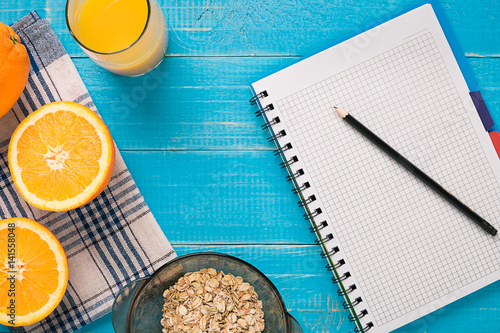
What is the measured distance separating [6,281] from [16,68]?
0.41 metres

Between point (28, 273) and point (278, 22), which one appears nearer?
point (28, 273)

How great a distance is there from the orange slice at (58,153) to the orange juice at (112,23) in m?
0.14

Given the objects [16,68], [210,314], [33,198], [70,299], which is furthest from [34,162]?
[210,314]

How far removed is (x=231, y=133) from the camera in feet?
2.86

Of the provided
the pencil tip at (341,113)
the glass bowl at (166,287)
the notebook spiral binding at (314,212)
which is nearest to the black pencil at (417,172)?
the pencil tip at (341,113)

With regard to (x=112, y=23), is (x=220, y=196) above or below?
below

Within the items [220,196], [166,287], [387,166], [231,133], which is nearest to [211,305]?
[166,287]

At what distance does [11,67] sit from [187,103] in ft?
1.11

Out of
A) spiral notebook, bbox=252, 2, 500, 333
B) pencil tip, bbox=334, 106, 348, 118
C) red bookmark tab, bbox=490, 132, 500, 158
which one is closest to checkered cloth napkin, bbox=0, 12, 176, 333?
spiral notebook, bbox=252, 2, 500, 333

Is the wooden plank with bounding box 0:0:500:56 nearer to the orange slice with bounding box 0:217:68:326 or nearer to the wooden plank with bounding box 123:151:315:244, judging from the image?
the wooden plank with bounding box 123:151:315:244

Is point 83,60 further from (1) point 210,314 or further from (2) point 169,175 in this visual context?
(1) point 210,314

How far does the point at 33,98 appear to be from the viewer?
2.81ft

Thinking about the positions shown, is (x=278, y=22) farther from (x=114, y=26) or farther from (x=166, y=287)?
(x=166, y=287)

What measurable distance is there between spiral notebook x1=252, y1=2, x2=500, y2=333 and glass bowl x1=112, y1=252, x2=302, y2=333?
18 cm
